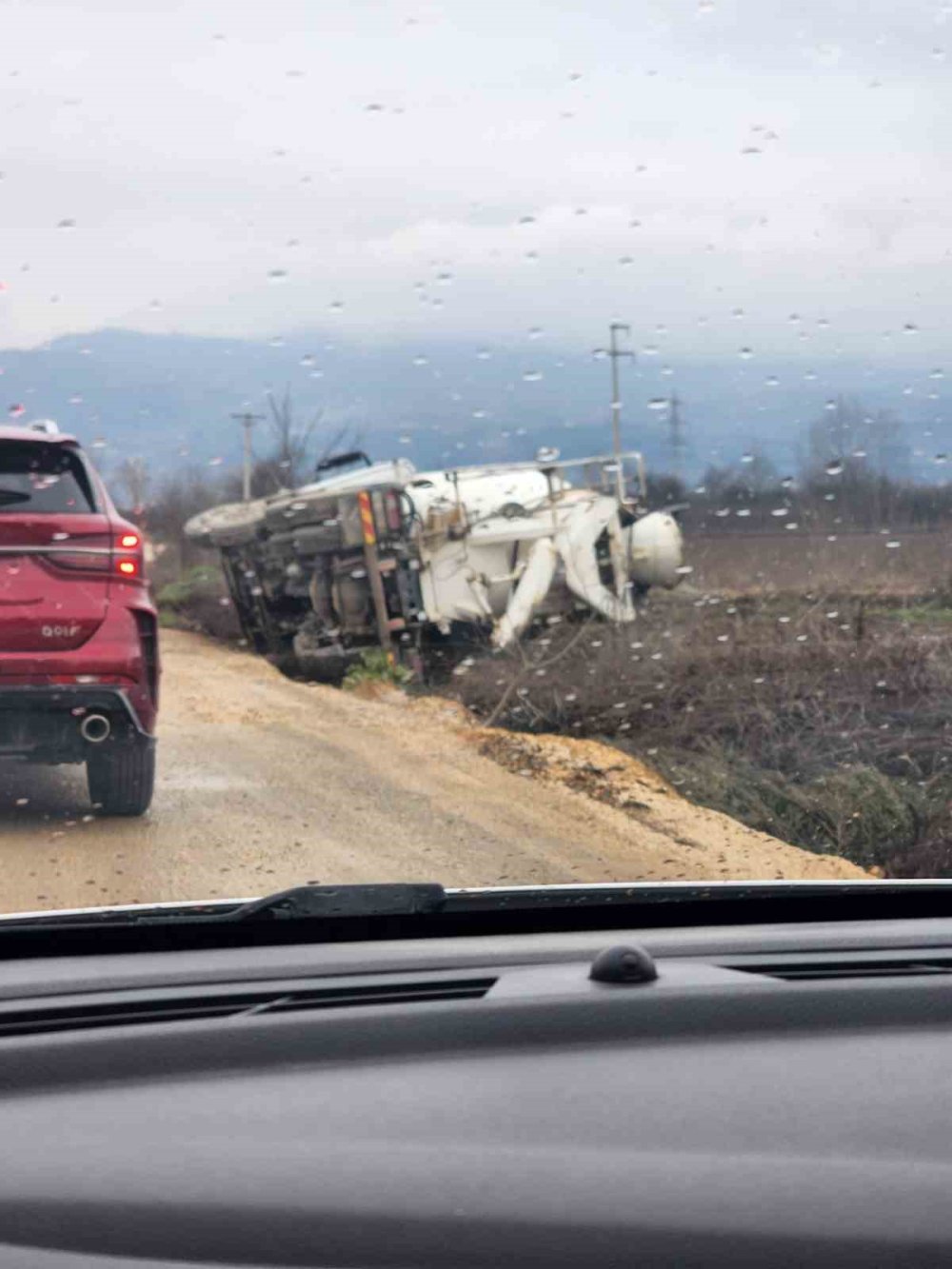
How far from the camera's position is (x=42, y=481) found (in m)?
5.47

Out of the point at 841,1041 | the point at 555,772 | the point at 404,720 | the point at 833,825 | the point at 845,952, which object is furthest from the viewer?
the point at 404,720

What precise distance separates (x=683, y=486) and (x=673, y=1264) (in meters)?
3.79

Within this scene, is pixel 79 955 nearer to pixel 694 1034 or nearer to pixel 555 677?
pixel 694 1034

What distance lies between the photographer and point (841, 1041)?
8.03 ft

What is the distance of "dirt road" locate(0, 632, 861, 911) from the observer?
5199 mm

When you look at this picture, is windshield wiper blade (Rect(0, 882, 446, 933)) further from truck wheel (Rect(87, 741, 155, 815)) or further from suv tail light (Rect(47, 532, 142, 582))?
suv tail light (Rect(47, 532, 142, 582))

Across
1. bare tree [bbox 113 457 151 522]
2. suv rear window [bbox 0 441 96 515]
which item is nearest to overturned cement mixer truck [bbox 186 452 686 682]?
bare tree [bbox 113 457 151 522]

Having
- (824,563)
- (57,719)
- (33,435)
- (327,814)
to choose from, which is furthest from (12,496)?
(824,563)

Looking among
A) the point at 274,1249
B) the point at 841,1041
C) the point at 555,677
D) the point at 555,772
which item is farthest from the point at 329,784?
the point at 274,1249

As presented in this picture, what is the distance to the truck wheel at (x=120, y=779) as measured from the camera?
19.2 feet

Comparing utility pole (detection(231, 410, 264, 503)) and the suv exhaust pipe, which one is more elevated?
utility pole (detection(231, 410, 264, 503))

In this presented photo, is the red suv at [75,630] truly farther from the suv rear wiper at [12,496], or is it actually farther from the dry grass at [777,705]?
the dry grass at [777,705]

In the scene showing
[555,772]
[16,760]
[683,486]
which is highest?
[683,486]

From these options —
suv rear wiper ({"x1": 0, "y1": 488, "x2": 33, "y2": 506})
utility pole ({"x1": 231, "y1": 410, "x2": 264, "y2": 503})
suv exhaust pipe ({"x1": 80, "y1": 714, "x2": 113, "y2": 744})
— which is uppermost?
utility pole ({"x1": 231, "y1": 410, "x2": 264, "y2": 503})
